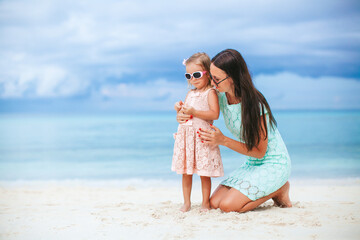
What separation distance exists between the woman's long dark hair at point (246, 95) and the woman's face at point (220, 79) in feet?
0.09

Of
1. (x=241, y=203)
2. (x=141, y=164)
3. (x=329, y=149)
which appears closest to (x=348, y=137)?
(x=329, y=149)

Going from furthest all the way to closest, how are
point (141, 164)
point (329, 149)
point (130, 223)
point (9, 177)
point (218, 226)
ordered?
point (329, 149)
point (141, 164)
point (9, 177)
point (130, 223)
point (218, 226)

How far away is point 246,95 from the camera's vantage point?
10.7 ft

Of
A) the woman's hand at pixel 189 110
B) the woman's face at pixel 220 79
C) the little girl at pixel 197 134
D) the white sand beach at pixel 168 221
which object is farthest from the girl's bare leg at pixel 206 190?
the woman's face at pixel 220 79

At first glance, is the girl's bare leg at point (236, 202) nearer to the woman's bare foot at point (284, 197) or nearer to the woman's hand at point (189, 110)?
the woman's bare foot at point (284, 197)

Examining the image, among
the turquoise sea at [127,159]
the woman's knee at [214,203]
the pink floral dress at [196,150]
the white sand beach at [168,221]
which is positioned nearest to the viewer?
the white sand beach at [168,221]

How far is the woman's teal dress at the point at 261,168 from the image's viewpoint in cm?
337

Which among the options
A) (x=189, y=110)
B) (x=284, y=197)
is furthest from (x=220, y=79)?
(x=284, y=197)

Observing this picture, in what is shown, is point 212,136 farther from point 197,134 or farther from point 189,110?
point 189,110

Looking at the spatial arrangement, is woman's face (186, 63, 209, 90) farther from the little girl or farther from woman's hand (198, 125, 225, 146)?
woman's hand (198, 125, 225, 146)

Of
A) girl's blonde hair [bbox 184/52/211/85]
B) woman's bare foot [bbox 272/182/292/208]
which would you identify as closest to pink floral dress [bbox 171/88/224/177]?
girl's blonde hair [bbox 184/52/211/85]

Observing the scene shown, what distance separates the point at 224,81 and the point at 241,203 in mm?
1130

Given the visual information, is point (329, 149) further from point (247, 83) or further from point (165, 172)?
point (247, 83)

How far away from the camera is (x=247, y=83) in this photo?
3289mm
